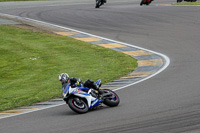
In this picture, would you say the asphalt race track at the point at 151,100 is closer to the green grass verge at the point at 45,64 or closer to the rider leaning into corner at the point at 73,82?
the rider leaning into corner at the point at 73,82

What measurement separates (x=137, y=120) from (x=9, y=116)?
4.24 metres

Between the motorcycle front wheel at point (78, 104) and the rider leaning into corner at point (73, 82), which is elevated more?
the rider leaning into corner at point (73, 82)

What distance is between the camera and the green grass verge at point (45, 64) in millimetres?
14508

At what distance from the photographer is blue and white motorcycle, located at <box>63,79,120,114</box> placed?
34.5ft

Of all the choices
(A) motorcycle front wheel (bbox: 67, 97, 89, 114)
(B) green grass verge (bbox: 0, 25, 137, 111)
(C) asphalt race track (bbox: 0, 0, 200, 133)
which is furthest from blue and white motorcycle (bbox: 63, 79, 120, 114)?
(B) green grass verge (bbox: 0, 25, 137, 111)

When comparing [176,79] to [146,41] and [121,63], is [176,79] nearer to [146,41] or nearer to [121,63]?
[121,63]

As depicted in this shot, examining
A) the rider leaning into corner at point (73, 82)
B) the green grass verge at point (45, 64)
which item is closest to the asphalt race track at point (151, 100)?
the rider leaning into corner at point (73, 82)

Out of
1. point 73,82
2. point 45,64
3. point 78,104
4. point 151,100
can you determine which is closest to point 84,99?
point 78,104

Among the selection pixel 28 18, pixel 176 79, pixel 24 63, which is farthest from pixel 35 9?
pixel 176 79

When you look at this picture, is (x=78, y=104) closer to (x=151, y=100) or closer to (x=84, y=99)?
(x=84, y=99)

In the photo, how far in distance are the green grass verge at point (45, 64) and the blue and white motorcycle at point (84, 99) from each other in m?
2.98

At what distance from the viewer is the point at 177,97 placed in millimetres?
11102

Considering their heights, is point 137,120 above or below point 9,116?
above

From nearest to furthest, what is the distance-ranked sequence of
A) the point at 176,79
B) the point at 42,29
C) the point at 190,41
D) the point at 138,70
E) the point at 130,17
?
1. the point at 176,79
2. the point at 138,70
3. the point at 190,41
4. the point at 42,29
5. the point at 130,17
